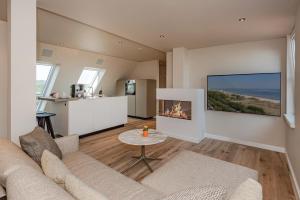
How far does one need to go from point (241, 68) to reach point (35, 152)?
4.17 meters

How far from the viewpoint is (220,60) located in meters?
4.19

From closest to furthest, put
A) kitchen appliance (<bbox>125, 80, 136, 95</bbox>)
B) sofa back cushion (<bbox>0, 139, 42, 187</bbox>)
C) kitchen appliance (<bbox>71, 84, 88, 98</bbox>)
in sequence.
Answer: sofa back cushion (<bbox>0, 139, 42, 187</bbox>)
kitchen appliance (<bbox>71, 84, 88, 98</bbox>)
kitchen appliance (<bbox>125, 80, 136, 95</bbox>)

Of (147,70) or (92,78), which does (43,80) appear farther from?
(147,70)

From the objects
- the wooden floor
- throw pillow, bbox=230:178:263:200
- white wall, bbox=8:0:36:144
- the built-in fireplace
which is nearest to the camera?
throw pillow, bbox=230:178:263:200

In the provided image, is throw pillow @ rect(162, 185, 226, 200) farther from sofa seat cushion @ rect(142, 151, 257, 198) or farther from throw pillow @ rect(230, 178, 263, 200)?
sofa seat cushion @ rect(142, 151, 257, 198)

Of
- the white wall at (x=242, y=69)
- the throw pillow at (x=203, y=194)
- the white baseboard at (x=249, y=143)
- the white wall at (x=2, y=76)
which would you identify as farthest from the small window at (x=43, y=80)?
the throw pillow at (x=203, y=194)

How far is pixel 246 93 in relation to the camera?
3695 millimetres

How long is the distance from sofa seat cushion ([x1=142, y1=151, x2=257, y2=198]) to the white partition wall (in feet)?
6.64

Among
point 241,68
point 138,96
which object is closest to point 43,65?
point 138,96

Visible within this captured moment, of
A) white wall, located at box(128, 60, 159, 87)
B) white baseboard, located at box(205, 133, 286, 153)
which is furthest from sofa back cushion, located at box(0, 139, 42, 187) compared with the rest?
white wall, located at box(128, 60, 159, 87)

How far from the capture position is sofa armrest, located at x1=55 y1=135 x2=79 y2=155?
214 cm

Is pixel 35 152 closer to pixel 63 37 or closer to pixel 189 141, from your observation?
pixel 63 37

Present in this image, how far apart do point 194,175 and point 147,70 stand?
18.6 ft

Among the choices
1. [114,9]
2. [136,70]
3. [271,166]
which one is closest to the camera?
[114,9]
